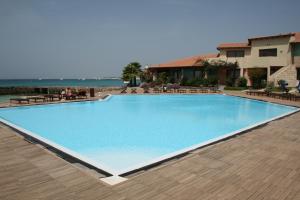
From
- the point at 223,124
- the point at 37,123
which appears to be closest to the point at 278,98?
the point at 223,124

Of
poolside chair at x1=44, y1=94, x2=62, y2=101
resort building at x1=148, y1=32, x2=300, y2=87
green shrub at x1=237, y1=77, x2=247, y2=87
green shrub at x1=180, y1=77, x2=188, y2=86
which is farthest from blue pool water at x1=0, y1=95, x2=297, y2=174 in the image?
green shrub at x1=180, y1=77, x2=188, y2=86

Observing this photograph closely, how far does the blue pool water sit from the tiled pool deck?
2.21 ft

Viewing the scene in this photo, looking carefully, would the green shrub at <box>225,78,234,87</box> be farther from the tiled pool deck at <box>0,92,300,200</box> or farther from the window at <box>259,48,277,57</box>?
the tiled pool deck at <box>0,92,300,200</box>

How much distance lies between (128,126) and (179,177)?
27.4ft

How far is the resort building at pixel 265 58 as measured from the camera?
28691 millimetres

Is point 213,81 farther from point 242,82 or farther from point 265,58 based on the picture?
point 265,58

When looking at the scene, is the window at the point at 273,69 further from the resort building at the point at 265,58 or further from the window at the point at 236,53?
the window at the point at 236,53

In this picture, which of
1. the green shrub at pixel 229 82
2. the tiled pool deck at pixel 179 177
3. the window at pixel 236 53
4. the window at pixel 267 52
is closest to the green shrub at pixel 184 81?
the green shrub at pixel 229 82

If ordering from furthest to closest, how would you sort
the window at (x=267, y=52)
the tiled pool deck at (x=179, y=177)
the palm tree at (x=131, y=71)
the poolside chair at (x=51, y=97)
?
the palm tree at (x=131, y=71) < the window at (x=267, y=52) < the poolside chair at (x=51, y=97) < the tiled pool deck at (x=179, y=177)

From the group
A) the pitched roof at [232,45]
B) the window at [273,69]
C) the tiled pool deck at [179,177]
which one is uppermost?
the pitched roof at [232,45]

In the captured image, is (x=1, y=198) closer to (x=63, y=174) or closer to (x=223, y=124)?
(x=63, y=174)

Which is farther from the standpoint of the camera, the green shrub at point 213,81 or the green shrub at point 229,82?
the green shrub at point 213,81

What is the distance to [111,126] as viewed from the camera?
13000 mm

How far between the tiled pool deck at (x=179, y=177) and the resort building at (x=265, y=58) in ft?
81.0
